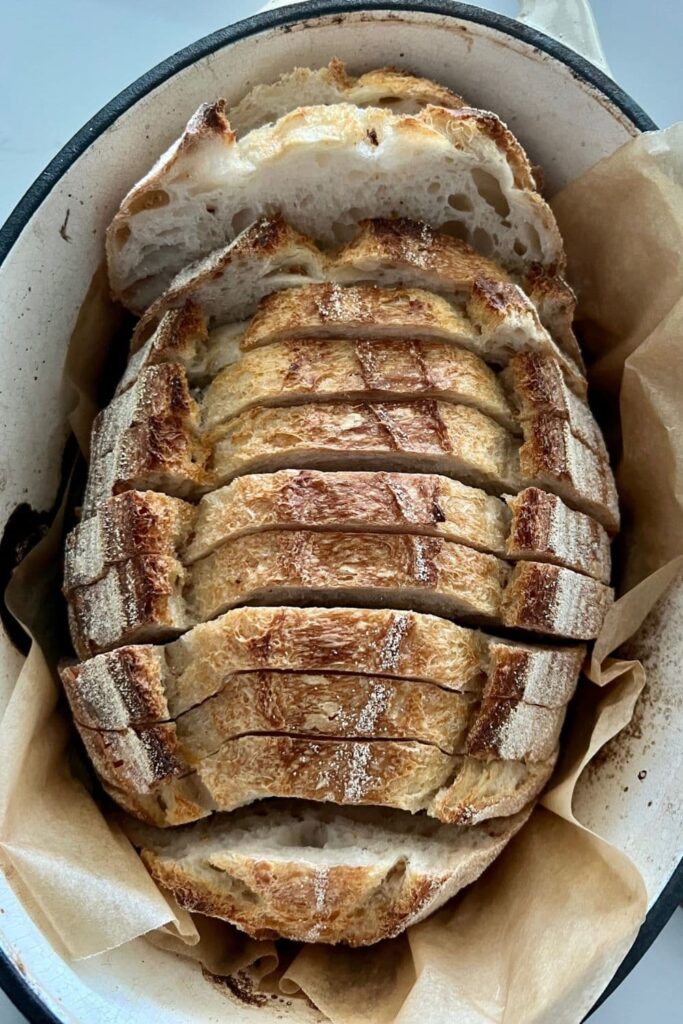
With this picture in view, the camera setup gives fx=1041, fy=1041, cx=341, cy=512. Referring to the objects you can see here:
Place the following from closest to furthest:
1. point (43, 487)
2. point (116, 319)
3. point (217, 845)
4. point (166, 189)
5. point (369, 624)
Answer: point (369, 624) → point (217, 845) → point (166, 189) → point (43, 487) → point (116, 319)

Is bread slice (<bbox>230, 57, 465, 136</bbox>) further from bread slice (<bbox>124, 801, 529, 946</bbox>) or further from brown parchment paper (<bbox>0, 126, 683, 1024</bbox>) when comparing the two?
Answer: bread slice (<bbox>124, 801, 529, 946</bbox>)

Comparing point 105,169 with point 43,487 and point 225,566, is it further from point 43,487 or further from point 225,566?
point 225,566

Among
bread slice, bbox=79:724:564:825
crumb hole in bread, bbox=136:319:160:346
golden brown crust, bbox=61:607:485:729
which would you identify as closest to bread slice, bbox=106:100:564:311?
crumb hole in bread, bbox=136:319:160:346

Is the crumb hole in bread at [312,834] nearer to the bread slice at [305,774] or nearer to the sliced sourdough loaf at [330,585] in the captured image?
the bread slice at [305,774]

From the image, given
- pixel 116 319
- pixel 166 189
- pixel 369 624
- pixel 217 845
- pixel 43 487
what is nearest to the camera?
pixel 369 624

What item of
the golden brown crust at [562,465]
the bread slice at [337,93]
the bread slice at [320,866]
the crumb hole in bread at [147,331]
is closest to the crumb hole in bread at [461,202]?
the bread slice at [337,93]

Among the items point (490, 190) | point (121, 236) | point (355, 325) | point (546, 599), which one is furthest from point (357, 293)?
point (546, 599)

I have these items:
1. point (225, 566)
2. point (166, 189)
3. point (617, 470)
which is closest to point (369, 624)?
point (225, 566)
